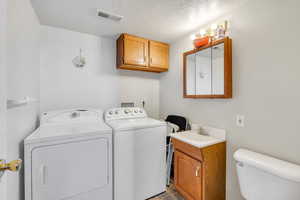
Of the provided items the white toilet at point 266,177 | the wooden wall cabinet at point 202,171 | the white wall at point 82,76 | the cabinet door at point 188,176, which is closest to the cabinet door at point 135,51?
the white wall at point 82,76

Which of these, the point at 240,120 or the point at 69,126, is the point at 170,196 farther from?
the point at 69,126

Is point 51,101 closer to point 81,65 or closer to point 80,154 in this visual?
point 81,65

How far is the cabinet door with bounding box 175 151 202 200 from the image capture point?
4.90ft

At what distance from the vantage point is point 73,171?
1323 mm

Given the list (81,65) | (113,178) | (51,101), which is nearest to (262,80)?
(113,178)

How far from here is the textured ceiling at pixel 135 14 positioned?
1430 mm

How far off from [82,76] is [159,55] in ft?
4.58

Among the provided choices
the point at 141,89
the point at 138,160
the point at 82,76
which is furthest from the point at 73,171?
the point at 141,89

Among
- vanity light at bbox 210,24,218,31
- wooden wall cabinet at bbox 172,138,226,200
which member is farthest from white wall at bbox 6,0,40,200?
vanity light at bbox 210,24,218,31

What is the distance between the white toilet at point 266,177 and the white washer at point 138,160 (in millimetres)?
934

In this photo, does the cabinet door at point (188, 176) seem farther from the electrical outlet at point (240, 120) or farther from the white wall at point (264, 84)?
the electrical outlet at point (240, 120)

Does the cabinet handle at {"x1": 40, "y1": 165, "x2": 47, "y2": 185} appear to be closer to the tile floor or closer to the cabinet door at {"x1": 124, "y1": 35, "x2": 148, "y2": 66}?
the tile floor

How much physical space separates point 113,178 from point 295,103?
193 cm

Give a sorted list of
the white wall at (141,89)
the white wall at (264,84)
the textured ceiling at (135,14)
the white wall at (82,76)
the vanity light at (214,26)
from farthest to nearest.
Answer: the white wall at (141,89) < the white wall at (82,76) < the vanity light at (214,26) < the textured ceiling at (135,14) < the white wall at (264,84)
